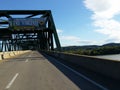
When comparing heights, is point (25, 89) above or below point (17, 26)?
below

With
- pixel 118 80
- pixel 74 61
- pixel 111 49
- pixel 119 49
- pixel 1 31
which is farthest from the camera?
pixel 1 31

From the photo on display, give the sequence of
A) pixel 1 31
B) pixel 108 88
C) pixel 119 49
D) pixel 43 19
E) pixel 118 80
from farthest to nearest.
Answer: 1. pixel 43 19
2. pixel 1 31
3. pixel 119 49
4. pixel 118 80
5. pixel 108 88

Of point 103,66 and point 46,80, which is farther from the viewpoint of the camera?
point 103,66

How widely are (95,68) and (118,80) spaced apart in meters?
4.20

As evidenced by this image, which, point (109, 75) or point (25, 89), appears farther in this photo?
point (109, 75)

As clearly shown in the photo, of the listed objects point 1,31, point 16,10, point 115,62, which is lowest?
point 115,62

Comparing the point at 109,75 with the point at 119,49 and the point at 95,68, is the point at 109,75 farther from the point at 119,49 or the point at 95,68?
the point at 119,49

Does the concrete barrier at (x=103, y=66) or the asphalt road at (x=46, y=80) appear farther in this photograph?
the concrete barrier at (x=103, y=66)

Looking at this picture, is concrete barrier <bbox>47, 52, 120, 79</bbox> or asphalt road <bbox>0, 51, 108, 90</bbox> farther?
concrete barrier <bbox>47, 52, 120, 79</bbox>

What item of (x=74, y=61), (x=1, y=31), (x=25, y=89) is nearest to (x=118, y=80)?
(x=25, y=89)

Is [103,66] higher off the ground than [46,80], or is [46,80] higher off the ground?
[103,66]

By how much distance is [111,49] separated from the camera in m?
19.2

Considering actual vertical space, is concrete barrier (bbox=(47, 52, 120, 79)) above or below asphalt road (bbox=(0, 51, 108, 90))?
above

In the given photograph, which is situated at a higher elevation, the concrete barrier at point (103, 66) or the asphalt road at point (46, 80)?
the concrete barrier at point (103, 66)
